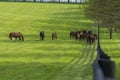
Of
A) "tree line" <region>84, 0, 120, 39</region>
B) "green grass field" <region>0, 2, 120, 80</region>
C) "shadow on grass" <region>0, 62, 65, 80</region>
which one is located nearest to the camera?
"shadow on grass" <region>0, 62, 65, 80</region>

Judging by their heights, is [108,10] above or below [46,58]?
above

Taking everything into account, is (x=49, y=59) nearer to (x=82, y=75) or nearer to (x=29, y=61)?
(x=29, y=61)

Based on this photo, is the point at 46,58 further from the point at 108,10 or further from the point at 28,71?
the point at 28,71

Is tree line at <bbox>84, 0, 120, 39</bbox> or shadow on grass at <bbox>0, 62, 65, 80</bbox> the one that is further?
tree line at <bbox>84, 0, 120, 39</bbox>

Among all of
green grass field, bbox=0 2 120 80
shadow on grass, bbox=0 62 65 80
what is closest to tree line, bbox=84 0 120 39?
green grass field, bbox=0 2 120 80

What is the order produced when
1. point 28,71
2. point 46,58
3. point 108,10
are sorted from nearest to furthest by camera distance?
point 28,71, point 108,10, point 46,58

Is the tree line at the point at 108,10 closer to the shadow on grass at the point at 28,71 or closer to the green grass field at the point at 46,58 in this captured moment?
the green grass field at the point at 46,58

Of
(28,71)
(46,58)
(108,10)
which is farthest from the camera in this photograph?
(46,58)

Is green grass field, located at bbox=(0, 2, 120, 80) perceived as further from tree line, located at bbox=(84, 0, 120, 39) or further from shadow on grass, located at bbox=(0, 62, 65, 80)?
tree line, located at bbox=(84, 0, 120, 39)

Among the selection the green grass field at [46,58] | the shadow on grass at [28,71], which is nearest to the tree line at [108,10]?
the green grass field at [46,58]

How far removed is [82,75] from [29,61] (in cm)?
788

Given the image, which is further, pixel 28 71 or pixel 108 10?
pixel 108 10

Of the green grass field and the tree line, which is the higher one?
the tree line

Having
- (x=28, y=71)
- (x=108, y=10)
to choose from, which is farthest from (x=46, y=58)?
(x=28, y=71)
